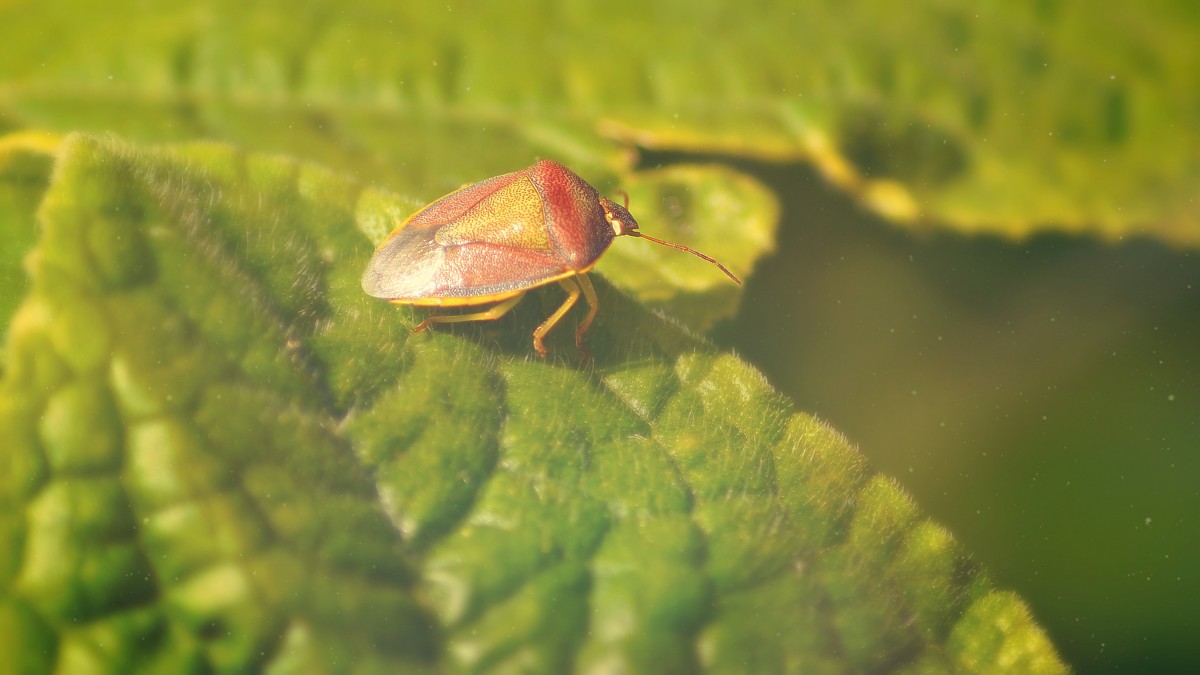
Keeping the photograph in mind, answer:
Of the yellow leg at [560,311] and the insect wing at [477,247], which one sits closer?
the yellow leg at [560,311]

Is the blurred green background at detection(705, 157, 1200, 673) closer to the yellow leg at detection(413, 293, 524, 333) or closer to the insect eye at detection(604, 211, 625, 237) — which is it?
the insect eye at detection(604, 211, 625, 237)

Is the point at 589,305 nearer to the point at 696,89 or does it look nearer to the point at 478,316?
the point at 478,316

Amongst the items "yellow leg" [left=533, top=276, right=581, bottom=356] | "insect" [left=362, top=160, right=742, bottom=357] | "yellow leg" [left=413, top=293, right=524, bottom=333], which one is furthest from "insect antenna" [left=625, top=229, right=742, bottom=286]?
"yellow leg" [left=413, top=293, right=524, bottom=333]

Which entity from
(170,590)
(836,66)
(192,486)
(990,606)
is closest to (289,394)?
(192,486)

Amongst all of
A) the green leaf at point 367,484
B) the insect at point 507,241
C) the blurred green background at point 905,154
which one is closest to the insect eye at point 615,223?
the insect at point 507,241

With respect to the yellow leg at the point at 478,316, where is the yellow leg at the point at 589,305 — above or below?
above

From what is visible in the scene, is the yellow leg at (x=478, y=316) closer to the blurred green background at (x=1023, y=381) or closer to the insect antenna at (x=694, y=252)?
the insect antenna at (x=694, y=252)
